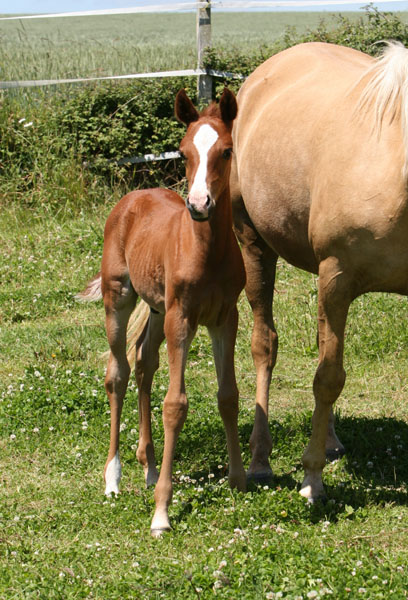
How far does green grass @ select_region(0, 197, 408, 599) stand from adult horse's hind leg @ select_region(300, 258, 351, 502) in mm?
142

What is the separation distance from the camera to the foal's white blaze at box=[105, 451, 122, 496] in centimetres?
420

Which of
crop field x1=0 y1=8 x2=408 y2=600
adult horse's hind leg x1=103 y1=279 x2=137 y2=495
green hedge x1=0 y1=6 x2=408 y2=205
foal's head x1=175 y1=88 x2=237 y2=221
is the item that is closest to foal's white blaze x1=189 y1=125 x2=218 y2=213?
foal's head x1=175 y1=88 x2=237 y2=221

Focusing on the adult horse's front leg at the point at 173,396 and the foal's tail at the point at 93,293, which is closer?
the adult horse's front leg at the point at 173,396

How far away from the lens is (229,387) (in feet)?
13.2

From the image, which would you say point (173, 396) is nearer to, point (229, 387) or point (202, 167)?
point (229, 387)

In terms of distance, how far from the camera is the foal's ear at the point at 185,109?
12.2ft

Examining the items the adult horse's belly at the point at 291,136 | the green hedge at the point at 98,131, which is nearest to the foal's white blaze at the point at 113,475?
the adult horse's belly at the point at 291,136

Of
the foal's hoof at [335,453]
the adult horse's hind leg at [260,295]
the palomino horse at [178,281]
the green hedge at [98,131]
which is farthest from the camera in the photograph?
the green hedge at [98,131]

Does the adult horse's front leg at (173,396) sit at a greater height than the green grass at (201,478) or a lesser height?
greater

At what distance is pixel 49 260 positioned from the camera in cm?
823

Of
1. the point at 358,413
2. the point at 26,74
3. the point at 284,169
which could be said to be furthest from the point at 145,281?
the point at 26,74

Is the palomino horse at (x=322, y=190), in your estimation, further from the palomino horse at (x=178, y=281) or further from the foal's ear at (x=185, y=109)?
the foal's ear at (x=185, y=109)

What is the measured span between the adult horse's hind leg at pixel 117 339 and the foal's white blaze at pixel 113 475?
5 cm

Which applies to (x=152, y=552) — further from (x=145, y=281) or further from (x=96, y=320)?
(x=96, y=320)
